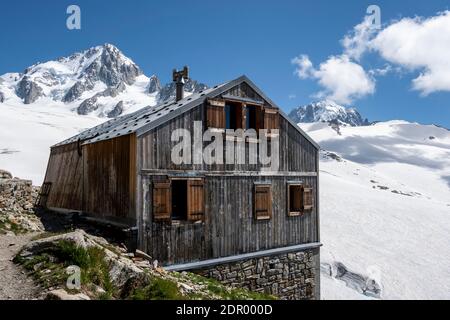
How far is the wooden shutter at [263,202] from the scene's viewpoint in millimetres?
15788

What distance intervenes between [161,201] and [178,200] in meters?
1.44

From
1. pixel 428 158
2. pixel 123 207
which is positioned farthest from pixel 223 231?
pixel 428 158

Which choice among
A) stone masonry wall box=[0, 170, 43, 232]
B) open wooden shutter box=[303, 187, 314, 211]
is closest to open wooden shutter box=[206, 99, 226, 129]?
open wooden shutter box=[303, 187, 314, 211]

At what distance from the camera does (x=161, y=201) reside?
509 inches

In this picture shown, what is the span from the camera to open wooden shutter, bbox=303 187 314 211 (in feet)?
57.9

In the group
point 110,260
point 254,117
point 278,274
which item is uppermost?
point 254,117

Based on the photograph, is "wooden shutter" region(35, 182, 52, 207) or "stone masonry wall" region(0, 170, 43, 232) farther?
"wooden shutter" region(35, 182, 52, 207)

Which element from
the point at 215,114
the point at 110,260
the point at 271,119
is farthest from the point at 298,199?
the point at 110,260

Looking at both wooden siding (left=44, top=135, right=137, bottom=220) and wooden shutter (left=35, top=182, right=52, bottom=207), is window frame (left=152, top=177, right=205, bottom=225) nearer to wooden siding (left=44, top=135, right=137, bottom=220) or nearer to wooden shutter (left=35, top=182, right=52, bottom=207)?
wooden siding (left=44, top=135, right=137, bottom=220)

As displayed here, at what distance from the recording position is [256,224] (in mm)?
15867

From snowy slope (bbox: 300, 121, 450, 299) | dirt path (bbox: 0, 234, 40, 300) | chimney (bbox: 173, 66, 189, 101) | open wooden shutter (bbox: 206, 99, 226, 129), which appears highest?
chimney (bbox: 173, 66, 189, 101)

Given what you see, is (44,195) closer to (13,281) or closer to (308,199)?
(308,199)

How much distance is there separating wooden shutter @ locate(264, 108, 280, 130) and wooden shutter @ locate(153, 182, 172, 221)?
5499 millimetres
